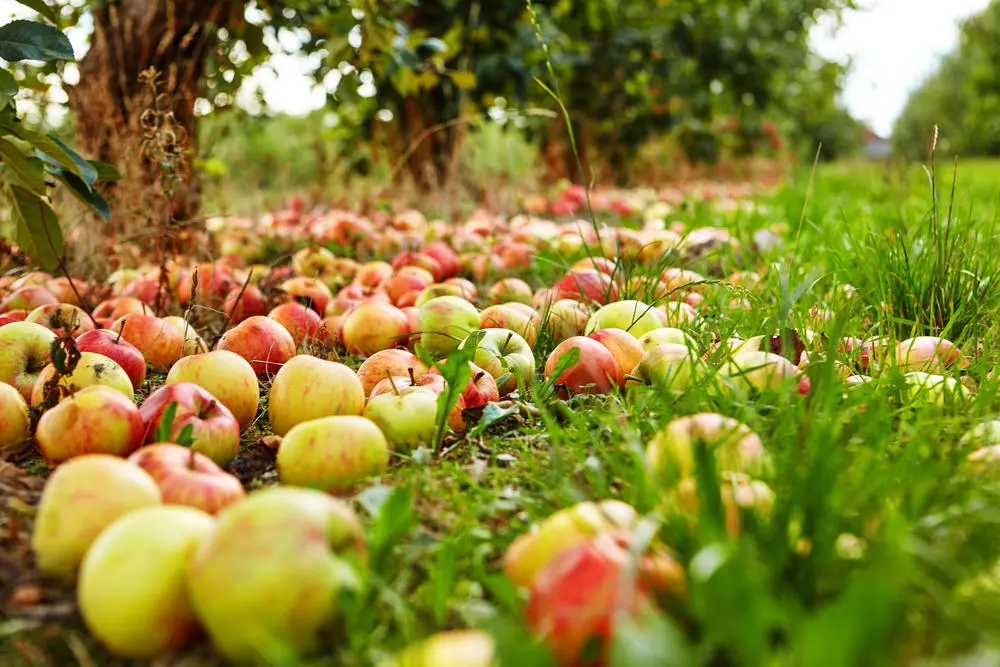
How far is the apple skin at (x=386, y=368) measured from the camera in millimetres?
2039

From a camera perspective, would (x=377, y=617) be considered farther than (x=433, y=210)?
No

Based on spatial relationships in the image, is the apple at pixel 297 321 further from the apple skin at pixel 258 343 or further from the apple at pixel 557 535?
the apple at pixel 557 535

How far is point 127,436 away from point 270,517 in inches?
28.2

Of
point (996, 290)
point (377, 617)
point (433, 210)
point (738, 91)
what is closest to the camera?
point (377, 617)

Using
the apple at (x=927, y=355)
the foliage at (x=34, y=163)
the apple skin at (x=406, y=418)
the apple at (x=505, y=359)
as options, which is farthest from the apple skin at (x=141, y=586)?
the apple at (x=927, y=355)

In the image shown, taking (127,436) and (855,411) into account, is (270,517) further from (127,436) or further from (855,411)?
(855,411)

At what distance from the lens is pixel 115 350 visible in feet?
6.71

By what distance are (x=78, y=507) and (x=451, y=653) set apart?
0.63 metres

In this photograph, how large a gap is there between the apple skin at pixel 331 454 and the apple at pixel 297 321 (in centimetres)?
107

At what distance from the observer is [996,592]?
1.01 metres

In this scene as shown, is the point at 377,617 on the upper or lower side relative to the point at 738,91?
lower

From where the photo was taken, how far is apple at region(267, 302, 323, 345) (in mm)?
2592

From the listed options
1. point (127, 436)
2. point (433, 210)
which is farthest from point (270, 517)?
point (433, 210)

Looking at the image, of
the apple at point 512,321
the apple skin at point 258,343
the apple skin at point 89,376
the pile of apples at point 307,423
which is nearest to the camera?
the pile of apples at point 307,423
